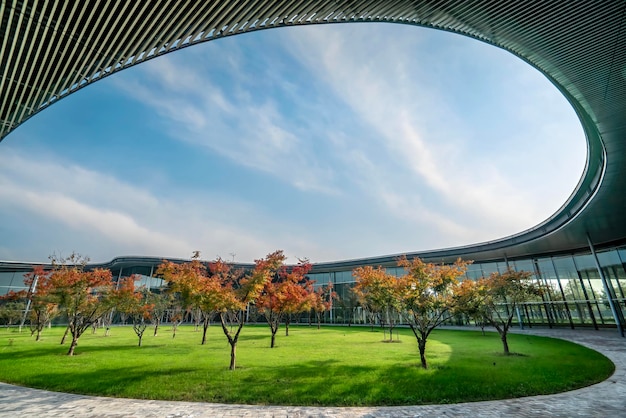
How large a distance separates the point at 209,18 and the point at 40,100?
585 cm

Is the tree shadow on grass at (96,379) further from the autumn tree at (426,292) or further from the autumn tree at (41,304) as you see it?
the autumn tree at (41,304)

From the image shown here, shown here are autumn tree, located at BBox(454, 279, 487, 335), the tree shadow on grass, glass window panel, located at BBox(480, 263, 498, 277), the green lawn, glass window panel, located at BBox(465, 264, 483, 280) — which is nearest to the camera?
the green lawn

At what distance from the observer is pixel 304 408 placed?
28.2 feet

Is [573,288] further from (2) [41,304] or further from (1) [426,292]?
(2) [41,304]

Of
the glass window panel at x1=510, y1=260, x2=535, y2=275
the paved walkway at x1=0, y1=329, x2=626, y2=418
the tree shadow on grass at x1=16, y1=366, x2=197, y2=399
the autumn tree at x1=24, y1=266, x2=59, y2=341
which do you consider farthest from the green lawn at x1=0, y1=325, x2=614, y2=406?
the glass window panel at x1=510, y1=260, x2=535, y2=275

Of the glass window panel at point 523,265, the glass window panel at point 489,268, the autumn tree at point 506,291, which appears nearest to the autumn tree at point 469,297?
the autumn tree at point 506,291

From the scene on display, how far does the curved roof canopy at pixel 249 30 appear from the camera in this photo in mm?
7211

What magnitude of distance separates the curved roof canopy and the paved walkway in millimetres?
8670

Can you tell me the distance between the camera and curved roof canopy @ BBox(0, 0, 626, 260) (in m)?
7.21

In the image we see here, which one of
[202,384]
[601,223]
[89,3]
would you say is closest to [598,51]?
[89,3]

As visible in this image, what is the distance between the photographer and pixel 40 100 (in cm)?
920

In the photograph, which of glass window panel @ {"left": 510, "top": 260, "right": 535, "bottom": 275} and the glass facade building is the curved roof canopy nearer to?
the glass facade building

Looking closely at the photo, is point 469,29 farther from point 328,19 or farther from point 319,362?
point 319,362

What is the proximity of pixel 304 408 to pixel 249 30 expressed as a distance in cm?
1143
